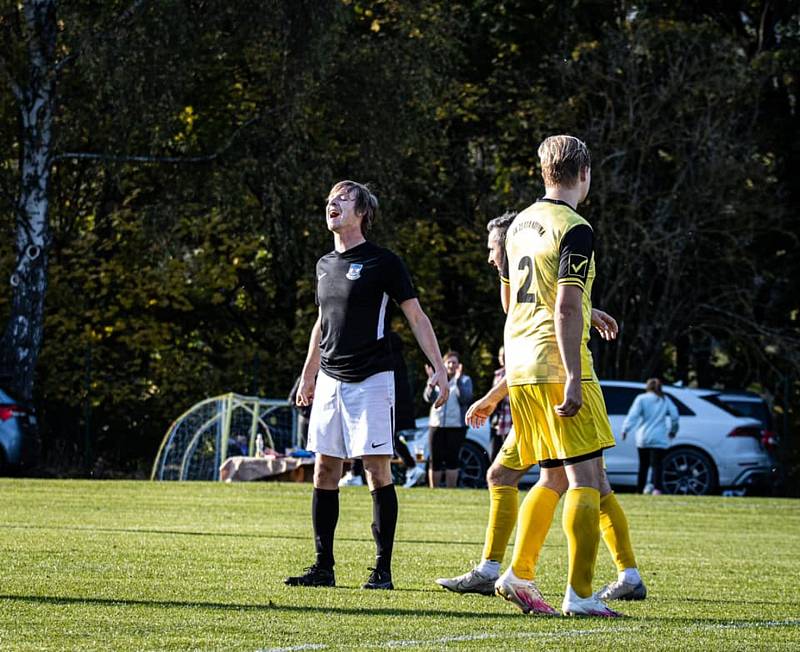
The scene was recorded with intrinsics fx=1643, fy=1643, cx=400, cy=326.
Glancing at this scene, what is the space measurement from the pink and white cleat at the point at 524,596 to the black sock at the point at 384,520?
1.22 metres

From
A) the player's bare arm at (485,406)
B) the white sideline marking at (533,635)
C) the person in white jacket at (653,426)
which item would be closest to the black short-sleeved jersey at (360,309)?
the player's bare arm at (485,406)

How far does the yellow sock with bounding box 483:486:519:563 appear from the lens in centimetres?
814

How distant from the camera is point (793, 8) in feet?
107

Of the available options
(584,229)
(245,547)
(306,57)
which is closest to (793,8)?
(306,57)

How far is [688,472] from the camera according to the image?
24734 millimetres

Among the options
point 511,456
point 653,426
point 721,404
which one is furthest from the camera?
point 721,404

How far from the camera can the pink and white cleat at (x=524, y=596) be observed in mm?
7160

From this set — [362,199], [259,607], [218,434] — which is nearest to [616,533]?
[259,607]

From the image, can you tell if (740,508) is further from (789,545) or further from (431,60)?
(431,60)

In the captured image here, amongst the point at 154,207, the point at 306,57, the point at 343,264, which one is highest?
the point at 306,57

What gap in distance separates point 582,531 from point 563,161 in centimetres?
161

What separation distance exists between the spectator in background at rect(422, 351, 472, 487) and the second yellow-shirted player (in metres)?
14.8

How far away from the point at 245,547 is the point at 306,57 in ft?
54.2

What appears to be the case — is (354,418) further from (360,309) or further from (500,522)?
(500,522)
